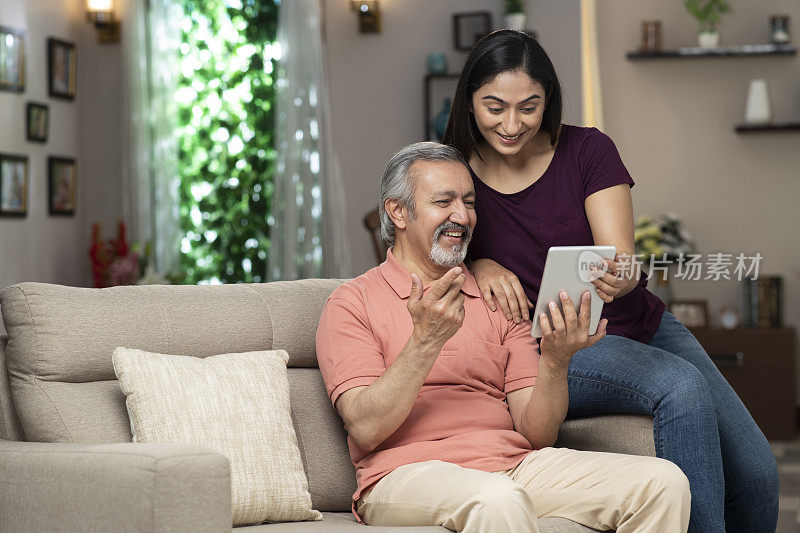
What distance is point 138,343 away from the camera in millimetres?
2119

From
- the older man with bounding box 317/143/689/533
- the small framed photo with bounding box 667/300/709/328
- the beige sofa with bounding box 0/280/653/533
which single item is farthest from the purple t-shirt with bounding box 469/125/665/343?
the small framed photo with bounding box 667/300/709/328

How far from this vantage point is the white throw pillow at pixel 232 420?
193cm

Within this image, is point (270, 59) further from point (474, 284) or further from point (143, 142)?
point (474, 284)

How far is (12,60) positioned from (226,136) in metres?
1.22

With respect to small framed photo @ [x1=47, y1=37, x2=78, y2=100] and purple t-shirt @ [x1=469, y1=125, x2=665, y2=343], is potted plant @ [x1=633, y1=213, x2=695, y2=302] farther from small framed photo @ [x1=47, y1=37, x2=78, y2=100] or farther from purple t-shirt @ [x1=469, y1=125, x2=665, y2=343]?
small framed photo @ [x1=47, y1=37, x2=78, y2=100]

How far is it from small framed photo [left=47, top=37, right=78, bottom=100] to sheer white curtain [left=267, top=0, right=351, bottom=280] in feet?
4.05

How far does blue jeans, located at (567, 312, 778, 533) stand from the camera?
188 centimetres

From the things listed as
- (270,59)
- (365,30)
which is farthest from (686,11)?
(270,59)

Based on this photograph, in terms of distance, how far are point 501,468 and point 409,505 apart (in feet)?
0.83

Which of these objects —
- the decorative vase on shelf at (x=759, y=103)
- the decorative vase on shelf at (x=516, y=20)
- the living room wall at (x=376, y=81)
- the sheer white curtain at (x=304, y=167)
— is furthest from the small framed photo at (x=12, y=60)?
the decorative vase on shelf at (x=759, y=103)

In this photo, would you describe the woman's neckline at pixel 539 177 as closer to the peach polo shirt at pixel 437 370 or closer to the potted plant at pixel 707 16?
the peach polo shirt at pixel 437 370

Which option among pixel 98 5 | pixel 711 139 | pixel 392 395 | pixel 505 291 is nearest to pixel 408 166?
pixel 505 291

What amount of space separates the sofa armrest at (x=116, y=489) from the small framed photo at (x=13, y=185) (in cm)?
321

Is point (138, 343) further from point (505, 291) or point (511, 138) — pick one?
point (511, 138)
